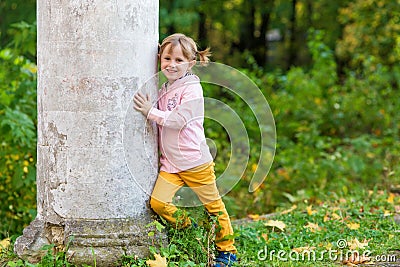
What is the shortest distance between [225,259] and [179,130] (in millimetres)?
908

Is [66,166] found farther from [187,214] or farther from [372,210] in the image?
[372,210]

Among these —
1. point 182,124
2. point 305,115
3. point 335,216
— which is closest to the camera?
point 182,124

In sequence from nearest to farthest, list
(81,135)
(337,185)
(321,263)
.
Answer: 1. (81,135)
2. (321,263)
3. (337,185)

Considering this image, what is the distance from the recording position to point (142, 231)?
372 centimetres

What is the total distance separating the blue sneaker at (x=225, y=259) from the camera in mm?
3937

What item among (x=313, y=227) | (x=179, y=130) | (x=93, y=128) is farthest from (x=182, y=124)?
(x=313, y=227)

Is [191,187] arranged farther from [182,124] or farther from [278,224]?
[278,224]

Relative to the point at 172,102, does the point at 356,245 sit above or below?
below

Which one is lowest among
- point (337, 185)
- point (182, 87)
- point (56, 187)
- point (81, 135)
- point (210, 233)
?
point (337, 185)

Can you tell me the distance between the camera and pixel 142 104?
3723mm

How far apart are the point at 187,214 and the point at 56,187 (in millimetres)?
807


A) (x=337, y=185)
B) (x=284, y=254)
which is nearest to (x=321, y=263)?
(x=284, y=254)

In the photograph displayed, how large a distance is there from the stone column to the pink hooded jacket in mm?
132

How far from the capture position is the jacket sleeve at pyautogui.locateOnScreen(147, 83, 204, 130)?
367 cm
